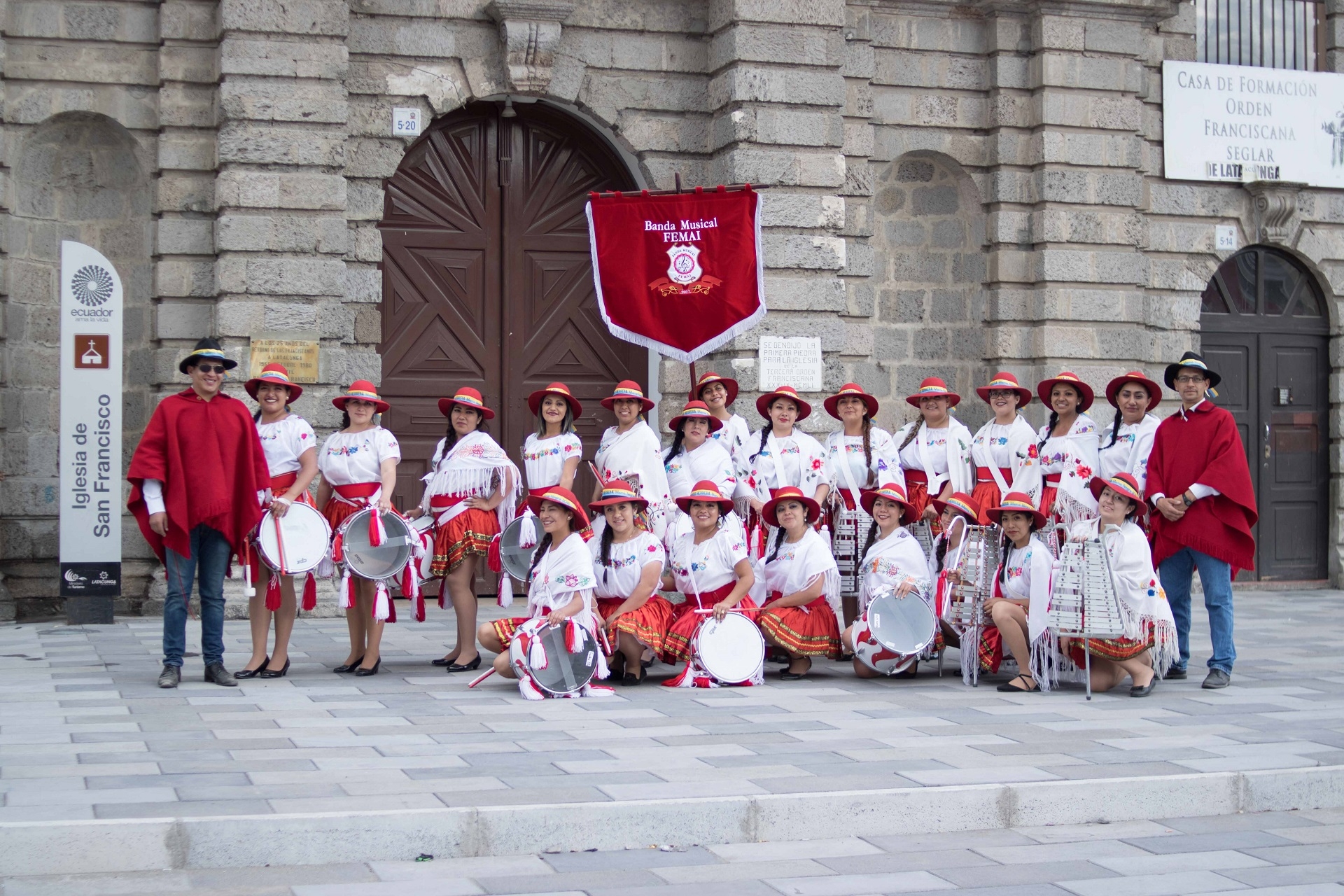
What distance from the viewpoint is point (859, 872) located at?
530 cm

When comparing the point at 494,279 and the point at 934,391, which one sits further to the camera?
the point at 494,279

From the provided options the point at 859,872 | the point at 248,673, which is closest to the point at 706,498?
the point at 248,673

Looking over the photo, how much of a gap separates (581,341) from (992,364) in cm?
380

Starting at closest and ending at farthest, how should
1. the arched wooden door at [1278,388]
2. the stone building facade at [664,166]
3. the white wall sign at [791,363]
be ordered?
the stone building facade at [664,166]
the white wall sign at [791,363]
the arched wooden door at [1278,388]

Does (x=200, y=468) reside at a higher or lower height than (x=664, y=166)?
lower

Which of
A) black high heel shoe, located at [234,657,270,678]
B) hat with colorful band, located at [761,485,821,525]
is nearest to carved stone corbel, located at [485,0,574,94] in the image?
hat with colorful band, located at [761,485,821,525]

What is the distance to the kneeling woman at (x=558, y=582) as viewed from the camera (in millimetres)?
A: 8531

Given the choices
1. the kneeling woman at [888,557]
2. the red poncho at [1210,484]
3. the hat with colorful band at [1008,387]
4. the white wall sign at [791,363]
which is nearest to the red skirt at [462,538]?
the kneeling woman at [888,557]

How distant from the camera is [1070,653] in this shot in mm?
8906

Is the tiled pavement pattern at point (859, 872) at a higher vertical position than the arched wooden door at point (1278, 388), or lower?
lower

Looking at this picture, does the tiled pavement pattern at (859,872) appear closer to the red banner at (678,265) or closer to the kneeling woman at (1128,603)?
the kneeling woman at (1128,603)

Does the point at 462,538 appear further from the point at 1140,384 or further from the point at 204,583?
the point at 1140,384

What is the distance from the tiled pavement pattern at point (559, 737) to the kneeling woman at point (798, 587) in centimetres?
22

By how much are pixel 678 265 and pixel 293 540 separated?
3386mm
